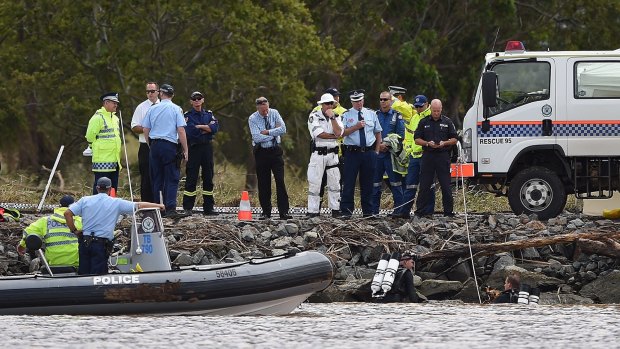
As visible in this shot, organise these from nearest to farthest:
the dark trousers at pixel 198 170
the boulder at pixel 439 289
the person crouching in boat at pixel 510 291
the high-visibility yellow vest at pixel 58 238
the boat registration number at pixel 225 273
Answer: the boat registration number at pixel 225 273 < the high-visibility yellow vest at pixel 58 238 < the person crouching in boat at pixel 510 291 < the boulder at pixel 439 289 < the dark trousers at pixel 198 170

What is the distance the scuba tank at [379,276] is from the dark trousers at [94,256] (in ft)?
11.7

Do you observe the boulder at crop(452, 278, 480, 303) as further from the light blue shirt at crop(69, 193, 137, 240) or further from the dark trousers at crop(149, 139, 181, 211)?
the light blue shirt at crop(69, 193, 137, 240)

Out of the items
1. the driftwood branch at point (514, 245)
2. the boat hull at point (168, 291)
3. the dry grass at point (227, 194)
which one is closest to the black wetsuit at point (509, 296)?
the driftwood branch at point (514, 245)

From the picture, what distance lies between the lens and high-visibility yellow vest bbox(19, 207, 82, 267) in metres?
16.1

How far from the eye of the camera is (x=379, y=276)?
1816 centimetres

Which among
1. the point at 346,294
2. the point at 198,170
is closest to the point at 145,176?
the point at 198,170

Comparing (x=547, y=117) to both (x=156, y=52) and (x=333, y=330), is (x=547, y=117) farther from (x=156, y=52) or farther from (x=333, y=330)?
(x=156, y=52)

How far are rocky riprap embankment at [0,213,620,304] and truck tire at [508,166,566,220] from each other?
503 millimetres

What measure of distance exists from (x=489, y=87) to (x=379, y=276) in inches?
139

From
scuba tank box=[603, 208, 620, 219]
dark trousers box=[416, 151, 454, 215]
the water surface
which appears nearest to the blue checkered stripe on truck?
dark trousers box=[416, 151, 454, 215]

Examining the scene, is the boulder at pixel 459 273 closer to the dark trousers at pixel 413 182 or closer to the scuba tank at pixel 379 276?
the scuba tank at pixel 379 276

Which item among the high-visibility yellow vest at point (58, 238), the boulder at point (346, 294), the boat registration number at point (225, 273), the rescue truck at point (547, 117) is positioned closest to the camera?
the boat registration number at point (225, 273)

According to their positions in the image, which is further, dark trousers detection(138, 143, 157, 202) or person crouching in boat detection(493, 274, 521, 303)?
dark trousers detection(138, 143, 157, 202)

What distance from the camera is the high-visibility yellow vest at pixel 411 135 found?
21.6m
